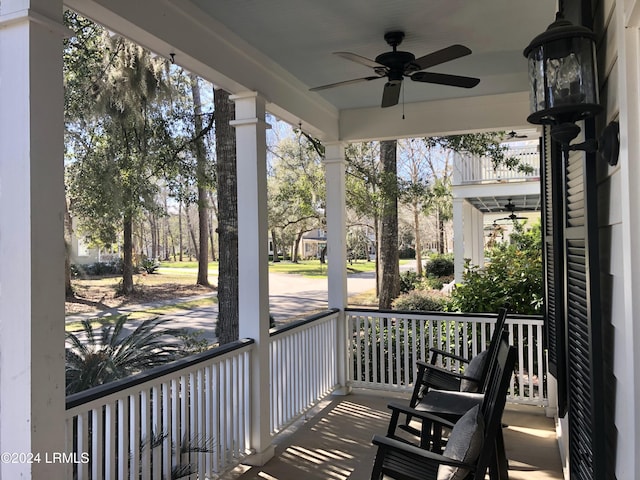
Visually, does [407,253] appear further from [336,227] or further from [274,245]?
[336,227]

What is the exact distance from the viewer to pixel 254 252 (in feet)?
11.4

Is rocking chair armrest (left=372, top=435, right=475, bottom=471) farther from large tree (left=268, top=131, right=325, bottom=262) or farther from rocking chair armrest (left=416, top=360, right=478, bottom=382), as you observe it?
large tree (left=268, top=131, right=325, bottom=262)

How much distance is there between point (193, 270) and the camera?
10.8 metres

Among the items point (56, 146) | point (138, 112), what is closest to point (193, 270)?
point (138, 112)

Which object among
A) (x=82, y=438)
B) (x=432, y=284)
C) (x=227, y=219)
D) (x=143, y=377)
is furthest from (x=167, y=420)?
(x=432, y=284)

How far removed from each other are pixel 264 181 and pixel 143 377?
163 cm

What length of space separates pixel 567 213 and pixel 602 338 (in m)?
0.61

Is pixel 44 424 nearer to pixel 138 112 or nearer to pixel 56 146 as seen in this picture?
pixel 56 146

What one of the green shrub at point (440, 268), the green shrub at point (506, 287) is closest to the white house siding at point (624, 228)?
the green shrub at point (506, 287)

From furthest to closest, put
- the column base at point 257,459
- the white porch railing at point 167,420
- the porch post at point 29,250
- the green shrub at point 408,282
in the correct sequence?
1. the green shrub at point 408,282
2. the column base at point 257,459
3. the white porch railing at point 167,420
4. the porch post at point 29,250

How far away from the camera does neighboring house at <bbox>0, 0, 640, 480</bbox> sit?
49.1 inches

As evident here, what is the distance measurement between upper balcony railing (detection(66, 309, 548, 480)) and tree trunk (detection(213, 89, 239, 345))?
118 centimetres

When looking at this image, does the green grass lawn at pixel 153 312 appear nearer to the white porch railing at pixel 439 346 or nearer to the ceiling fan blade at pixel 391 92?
the white porch railing at pixel 439 346

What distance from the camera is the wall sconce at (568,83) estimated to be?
1.31m
